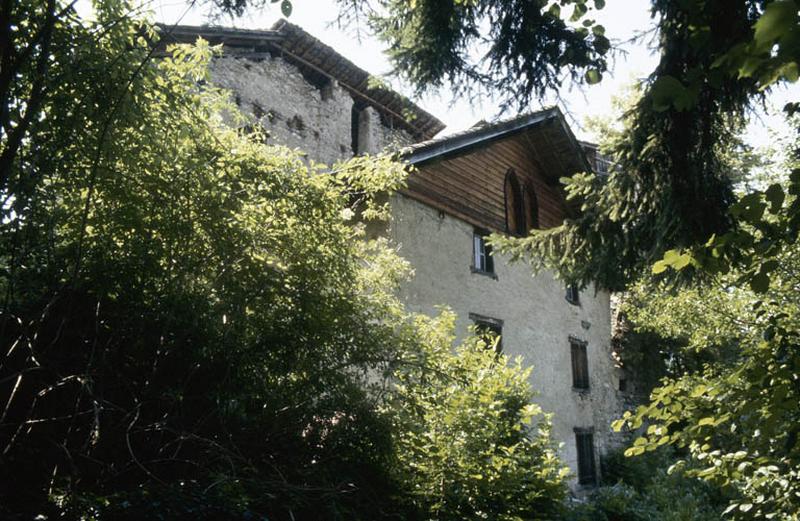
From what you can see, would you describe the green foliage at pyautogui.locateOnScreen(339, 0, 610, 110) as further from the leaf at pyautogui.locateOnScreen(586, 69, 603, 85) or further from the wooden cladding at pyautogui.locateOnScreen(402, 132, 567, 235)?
the wooden cladding at pyautogui.locateOnScreen(402, 132, 567, 235)

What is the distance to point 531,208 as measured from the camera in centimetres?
1602

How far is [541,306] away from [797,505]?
38.5 ft

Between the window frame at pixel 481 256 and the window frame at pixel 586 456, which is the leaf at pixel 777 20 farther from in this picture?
the window frame at pixel 586 456

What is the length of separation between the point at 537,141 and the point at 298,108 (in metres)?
7.33

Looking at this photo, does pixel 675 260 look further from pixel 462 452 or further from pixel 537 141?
pixel 537 141

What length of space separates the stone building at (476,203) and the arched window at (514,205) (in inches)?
1.2

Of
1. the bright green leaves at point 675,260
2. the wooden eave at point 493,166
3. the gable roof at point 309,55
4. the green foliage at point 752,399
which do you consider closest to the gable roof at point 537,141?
the wooden eave at point 493,166

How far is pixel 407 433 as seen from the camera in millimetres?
6598

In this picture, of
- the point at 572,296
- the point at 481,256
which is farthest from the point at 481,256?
the point at 572,296

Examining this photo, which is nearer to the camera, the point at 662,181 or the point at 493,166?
A: the point at 662,181

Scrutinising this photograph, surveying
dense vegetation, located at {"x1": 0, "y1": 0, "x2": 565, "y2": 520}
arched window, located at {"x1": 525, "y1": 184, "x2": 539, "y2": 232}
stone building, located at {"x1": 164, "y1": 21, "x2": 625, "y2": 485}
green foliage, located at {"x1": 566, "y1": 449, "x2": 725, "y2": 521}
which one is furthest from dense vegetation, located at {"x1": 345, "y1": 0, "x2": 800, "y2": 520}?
arched window, located at {"x1": 525, "y1": 184, "x2": 539, "y2": 232}

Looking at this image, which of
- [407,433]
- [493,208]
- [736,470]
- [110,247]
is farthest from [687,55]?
[493,208]

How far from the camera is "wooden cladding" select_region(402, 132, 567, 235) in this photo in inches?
507

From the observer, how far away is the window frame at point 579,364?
1612cm
